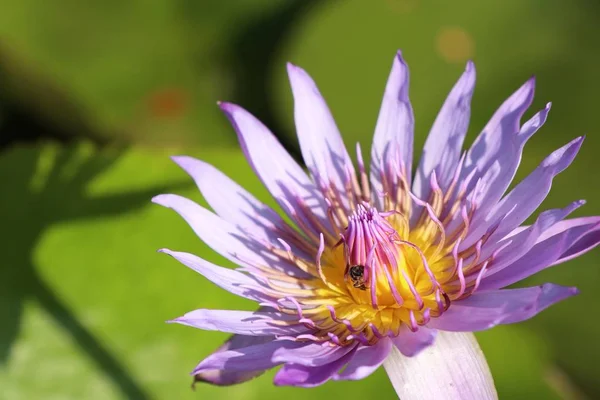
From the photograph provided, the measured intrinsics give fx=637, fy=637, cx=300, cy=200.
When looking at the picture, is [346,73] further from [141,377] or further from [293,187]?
[141,377]

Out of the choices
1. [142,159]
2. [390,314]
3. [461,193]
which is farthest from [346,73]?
[390,314]

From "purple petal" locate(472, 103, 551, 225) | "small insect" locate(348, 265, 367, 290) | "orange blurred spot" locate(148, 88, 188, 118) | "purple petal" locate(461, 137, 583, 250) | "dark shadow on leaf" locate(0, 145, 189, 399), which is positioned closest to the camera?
"purple petal" locate(461, 137, 583, 250)

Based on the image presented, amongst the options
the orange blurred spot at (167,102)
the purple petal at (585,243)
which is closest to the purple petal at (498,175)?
the purple petal at (585,243)

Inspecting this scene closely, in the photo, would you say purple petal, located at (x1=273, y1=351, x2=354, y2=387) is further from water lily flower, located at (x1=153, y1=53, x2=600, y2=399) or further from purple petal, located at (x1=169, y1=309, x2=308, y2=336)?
purple petal, located at (x1=169, y1=309, x2=308, y2=336)

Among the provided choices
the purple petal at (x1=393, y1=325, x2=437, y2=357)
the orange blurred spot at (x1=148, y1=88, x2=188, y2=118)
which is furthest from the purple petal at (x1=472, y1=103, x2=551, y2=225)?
the orange blurred spot at (x1=148, y1=88, x2=188, y2=118)

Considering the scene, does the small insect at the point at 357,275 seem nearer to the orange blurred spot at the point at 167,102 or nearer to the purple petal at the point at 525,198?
the purple petal at the point at 525,198

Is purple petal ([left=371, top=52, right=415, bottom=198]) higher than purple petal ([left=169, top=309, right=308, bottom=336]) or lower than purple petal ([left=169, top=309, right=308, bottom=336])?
higher
